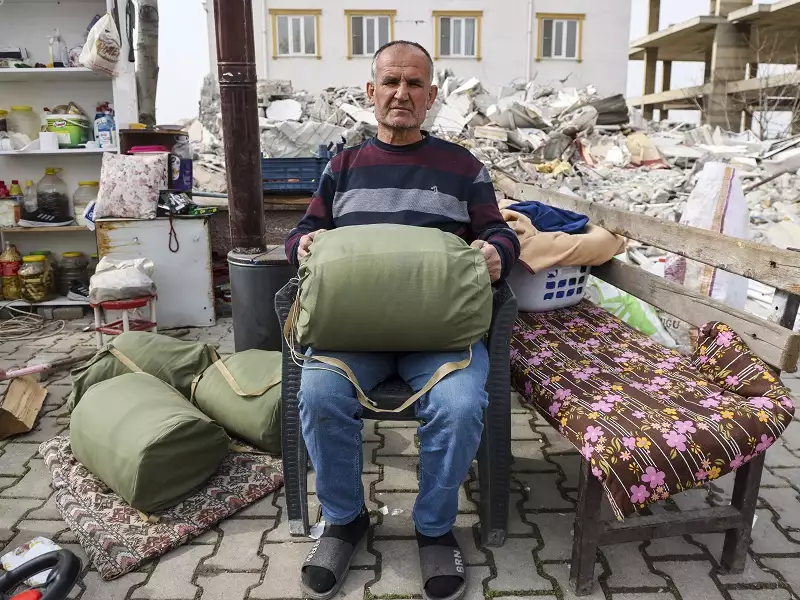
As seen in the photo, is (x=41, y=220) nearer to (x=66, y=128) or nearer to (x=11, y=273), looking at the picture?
(x=11, y=273)

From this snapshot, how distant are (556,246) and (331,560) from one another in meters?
1.77

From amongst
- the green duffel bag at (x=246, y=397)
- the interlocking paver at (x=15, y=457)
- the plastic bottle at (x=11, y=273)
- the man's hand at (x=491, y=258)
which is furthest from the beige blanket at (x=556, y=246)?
the plastic bottle at (x=11, y=273)

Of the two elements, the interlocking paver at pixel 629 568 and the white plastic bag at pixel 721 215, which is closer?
the interlocking paver at pixel 629 568

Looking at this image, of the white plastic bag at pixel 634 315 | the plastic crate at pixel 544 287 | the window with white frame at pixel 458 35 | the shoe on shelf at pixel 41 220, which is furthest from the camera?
the window with white frame at pixel 458 35

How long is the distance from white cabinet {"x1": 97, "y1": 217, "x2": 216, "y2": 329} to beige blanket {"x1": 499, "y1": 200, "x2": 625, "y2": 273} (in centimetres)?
295

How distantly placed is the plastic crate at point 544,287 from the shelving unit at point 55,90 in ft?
12.7

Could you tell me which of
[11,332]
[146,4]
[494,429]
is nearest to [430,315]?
[494,429]

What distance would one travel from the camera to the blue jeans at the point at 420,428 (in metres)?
2.30

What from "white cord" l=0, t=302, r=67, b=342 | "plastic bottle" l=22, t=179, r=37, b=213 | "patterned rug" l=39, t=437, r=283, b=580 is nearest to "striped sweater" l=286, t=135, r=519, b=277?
"patterned rug" l=39, t=437, r=283, b=580

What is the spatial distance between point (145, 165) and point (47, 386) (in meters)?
1.93

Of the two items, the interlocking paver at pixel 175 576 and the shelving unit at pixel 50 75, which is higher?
the shelving unit at pixel 50 75

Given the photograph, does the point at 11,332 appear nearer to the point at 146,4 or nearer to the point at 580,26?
the point at 146,4

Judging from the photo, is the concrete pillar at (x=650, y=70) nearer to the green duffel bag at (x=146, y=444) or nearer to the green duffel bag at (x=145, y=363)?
the green duffel bag at (x=145, y=363)

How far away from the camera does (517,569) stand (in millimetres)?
2477
